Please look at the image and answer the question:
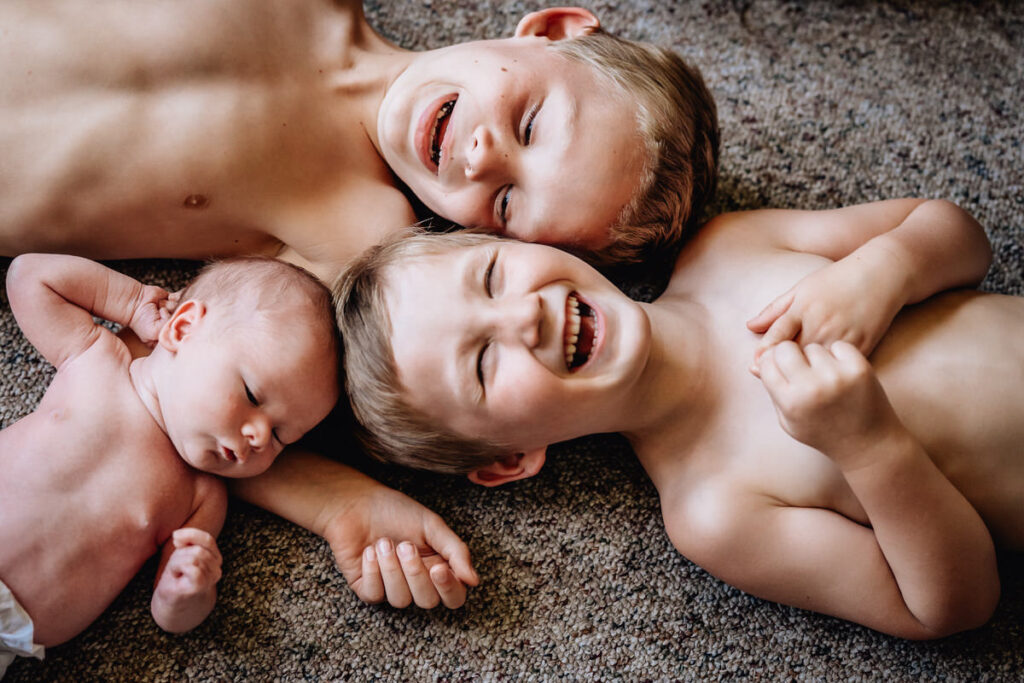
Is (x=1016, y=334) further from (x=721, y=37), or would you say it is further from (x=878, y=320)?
(x=721, y=37)

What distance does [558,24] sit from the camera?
47.4 inches

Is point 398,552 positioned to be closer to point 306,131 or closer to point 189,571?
point 189,571

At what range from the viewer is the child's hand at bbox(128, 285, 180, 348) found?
3.57 ft

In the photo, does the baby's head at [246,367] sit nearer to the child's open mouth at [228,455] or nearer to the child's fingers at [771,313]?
the child's open mouth at [228,455]

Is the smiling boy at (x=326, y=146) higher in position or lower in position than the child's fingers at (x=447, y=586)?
higher

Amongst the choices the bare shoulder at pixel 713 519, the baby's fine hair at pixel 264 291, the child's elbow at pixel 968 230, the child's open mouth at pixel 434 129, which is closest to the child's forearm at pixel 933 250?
the child's elbow at pixel 968 230

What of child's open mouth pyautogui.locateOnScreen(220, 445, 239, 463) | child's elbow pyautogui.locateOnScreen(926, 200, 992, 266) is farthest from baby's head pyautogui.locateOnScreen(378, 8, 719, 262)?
child's open mouth pyautogui.locateOnScreen(220, 445, 239, 463)

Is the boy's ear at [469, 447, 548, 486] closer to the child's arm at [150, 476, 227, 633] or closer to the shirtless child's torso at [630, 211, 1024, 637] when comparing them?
the shirtless child's torso at [630, 211, 1024, 637]

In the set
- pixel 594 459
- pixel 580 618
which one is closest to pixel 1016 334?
pixel 594 459

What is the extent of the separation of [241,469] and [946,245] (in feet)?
3.16

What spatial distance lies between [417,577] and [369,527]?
3.9 inches

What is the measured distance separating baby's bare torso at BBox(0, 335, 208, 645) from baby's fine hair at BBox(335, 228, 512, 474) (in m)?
0.26

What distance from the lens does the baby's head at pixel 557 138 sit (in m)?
1.05

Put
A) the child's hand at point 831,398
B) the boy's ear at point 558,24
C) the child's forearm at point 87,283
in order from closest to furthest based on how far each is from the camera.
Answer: the child's hand at point 831,398 < the child's forearm at point 87,283 < the boy's ear at point 558,24
